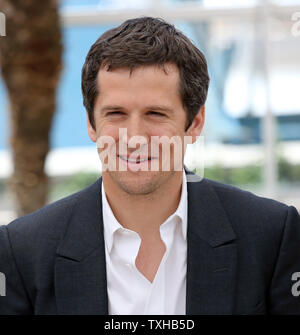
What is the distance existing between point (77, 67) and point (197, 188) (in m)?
4.88

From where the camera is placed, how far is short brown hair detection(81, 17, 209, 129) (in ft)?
5.54

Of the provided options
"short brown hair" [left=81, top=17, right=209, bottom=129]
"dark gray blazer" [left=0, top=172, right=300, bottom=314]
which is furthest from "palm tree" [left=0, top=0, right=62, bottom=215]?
"dark gray blazer" [left=0, top=172, right=300, bottom=314]

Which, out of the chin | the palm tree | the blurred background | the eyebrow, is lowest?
the chin

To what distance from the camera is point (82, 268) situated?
1711 mm

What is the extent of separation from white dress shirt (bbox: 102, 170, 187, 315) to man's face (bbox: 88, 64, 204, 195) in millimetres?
158

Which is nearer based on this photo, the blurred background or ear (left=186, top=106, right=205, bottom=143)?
ear (left=186, top=106, right=205, bottom=143)

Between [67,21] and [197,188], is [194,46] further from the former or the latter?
[67,21]

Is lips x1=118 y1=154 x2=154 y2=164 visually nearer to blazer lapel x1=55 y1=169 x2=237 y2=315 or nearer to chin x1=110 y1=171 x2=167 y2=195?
chin x1=110 y1=171 x2=167 y2=195

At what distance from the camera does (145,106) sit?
5.40ft

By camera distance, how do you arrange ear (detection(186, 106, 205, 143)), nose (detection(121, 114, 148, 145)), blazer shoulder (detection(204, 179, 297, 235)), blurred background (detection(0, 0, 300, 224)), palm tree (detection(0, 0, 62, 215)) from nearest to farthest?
nose (detection(121, 114, 148, 145)) < blazer shoulder (detection(204, 179, 297, 235)) < ear (detection(186, 106, 205, 143)) < palm tree (detection(0, 0, 62, 215)) < blurred background (detection(0, 0, 300, 224))

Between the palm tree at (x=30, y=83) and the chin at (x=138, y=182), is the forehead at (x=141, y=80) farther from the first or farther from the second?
the palm tree at (x=30, y=83)

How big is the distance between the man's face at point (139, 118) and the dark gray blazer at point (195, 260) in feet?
0.67

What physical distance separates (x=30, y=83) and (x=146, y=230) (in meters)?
2.85

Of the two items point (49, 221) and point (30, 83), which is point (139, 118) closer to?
point (49, 221)
